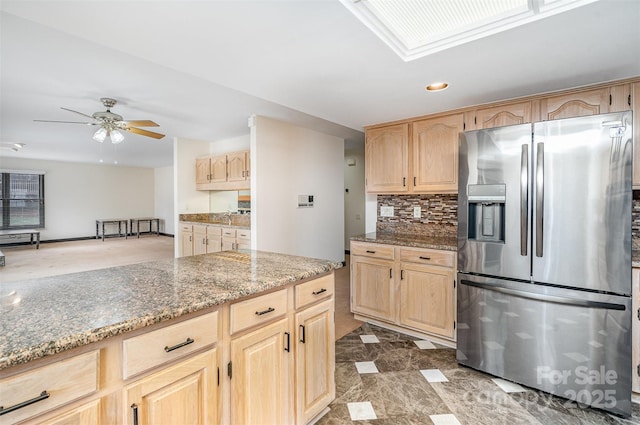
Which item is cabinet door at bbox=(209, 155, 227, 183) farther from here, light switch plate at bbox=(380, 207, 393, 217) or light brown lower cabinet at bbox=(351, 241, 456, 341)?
light brown lower cabinet at bbox=(351, 241, 456, 341)

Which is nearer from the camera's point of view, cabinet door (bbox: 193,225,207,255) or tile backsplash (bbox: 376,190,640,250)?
tile backsplash (bbox: 376,190,640,250)

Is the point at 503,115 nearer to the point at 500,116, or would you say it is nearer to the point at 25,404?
the point at 500,116

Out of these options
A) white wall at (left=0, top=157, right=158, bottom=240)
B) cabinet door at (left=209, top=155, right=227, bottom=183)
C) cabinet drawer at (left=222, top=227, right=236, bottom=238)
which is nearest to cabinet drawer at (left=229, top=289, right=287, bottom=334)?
cabinet drawer at (left=222, top=227, right=236, bottom=238)

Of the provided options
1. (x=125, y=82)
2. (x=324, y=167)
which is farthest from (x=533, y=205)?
(x=125, y=82)

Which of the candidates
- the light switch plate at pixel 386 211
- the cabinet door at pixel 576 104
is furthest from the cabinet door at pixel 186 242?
the cabinet door at pixel 576 104

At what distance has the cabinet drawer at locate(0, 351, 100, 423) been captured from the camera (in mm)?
741

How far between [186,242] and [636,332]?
5.30 m

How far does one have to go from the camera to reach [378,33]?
5.42ft

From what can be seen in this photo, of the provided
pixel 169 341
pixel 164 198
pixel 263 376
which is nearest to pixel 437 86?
pixel 263 376

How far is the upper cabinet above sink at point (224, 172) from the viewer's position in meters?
4.46

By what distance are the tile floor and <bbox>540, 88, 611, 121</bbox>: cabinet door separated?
2068 millimetres

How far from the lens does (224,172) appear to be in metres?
4.76

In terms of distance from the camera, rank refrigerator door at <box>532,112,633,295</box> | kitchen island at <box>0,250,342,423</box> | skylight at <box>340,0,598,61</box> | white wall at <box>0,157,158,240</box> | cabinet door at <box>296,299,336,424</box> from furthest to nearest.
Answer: white wall at <box>0,157,158,240</box> → refrigerator door at <box>532,112,633,295</box> → cabinet door at <box>296,299,336,424</box> → skylight at <box>340,0,598,61</box> → kitchen island at <box>0,250,342,423</box>

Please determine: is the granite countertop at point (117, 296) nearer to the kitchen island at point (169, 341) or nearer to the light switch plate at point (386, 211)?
the kitchen island at point (169, 341)
